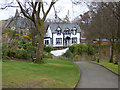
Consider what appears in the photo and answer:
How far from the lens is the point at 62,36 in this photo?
180 feet

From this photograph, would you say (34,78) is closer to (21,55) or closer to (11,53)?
(11,53)

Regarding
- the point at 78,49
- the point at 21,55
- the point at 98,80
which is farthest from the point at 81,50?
the point at 98,80

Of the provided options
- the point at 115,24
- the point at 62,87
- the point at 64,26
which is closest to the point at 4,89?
the point at 62,87

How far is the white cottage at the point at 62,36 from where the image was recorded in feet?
177

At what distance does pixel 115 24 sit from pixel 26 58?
12.7 m

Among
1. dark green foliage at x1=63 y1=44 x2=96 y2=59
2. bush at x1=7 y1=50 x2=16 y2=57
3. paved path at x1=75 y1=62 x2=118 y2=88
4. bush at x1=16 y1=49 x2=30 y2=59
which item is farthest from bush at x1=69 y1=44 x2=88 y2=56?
paved path at x1=75 y1=62 x2=118 y2=88

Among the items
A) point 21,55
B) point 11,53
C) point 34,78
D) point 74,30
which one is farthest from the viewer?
point 74,30

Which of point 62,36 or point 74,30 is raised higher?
point 74,30

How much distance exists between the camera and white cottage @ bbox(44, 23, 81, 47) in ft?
177

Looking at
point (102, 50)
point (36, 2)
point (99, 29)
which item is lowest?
point (102, 50)

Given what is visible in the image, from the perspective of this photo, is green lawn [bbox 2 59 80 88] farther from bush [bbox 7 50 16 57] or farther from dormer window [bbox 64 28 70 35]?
dormer window [bbox 64 28 70 35]

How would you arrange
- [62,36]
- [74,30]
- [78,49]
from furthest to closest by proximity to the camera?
1. [74,30]
2. [62,36]
3. [78,49]

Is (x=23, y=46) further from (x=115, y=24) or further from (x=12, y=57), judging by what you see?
(x=115, y=24)

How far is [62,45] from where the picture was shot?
53688 millimetres
